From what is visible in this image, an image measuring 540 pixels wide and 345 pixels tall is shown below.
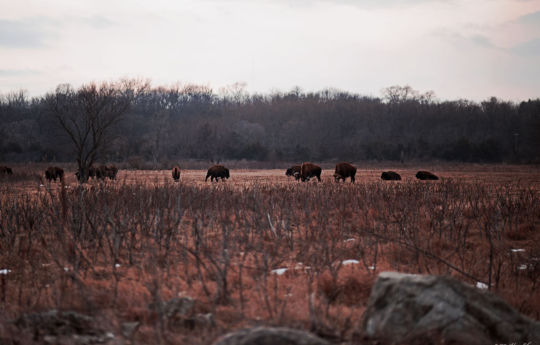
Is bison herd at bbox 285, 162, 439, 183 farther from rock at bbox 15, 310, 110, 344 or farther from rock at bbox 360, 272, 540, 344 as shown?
rock at bbox 15, 310, 110, 344

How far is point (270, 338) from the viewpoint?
2.80m

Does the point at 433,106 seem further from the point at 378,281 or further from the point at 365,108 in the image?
the point at 378,281

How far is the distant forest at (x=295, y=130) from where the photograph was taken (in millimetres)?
59906

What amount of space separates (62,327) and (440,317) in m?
3.20

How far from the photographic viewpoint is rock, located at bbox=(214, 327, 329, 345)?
2.78m

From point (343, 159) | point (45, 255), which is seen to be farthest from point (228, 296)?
point (343, 159)

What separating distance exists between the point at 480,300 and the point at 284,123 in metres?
85.1

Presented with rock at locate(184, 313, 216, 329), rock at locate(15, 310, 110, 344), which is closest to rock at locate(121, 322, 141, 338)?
rock at locate(15, 310, 110, 344)

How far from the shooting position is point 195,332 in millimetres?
3670

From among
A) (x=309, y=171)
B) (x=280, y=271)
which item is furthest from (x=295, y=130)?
(x=280, y=271)

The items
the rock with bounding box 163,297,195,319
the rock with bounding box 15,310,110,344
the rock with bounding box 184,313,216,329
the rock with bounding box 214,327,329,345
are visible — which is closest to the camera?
the rock with bounding box 214,327,329,345

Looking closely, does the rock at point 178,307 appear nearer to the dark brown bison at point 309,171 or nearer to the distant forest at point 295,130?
the dark brown bison at point 309,171

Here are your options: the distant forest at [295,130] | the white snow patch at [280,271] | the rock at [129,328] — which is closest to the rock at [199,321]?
the rock at [129,328]

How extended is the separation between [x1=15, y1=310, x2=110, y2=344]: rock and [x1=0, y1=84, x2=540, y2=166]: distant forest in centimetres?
4186
